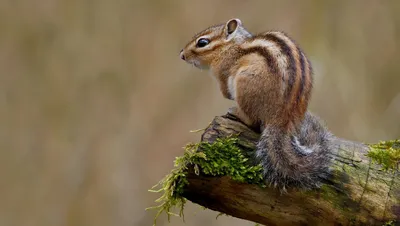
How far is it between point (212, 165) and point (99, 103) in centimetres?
354

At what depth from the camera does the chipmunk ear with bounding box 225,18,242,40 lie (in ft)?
9.63

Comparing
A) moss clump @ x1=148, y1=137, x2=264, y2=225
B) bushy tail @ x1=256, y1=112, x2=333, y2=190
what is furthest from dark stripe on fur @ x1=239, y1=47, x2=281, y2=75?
moss clump @ x1=148, y1=137, x2=264, y2=225

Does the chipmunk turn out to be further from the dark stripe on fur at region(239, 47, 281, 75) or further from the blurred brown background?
the blurred brown background

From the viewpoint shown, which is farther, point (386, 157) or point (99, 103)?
Answer: point (99, 103)

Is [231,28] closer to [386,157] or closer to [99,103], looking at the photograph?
[386,157]

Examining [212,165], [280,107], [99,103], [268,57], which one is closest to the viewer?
[212,165]

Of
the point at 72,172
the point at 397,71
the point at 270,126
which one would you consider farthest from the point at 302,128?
the point at 397,71

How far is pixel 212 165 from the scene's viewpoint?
2.21 meters

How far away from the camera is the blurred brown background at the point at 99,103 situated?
546cm

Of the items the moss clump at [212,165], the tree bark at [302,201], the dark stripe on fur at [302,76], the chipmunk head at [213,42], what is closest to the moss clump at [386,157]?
the tree bark at [302,201]

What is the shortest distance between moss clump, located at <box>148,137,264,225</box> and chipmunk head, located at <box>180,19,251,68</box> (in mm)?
761

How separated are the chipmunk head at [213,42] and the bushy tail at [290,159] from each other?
0.69 metres

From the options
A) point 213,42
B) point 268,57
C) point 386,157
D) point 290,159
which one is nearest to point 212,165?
point 290,159

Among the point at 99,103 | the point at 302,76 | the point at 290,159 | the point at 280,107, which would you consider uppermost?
the point at 99,103
